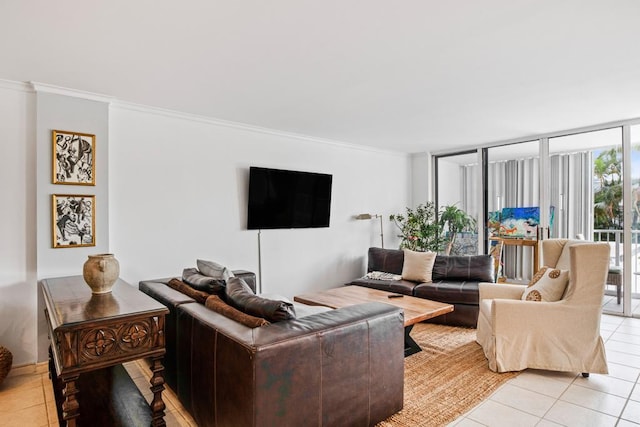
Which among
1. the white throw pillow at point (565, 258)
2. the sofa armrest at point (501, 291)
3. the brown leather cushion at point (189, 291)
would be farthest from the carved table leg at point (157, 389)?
the white throw pillow at point (565, 258)

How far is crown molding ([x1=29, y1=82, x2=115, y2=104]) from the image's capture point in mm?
2984

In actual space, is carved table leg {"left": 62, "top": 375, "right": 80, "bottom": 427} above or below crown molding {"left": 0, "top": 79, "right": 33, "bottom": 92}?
below

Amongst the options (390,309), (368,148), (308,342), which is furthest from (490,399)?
(368,148)

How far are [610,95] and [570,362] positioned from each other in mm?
2441

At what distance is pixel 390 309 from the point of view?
89.7 inches

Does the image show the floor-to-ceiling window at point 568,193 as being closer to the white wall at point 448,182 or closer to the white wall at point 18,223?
the white wall at point 448,182

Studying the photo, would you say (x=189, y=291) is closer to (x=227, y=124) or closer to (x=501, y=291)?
(x=227, y=124)

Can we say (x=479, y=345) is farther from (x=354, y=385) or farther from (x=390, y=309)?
(x=354, y=385)

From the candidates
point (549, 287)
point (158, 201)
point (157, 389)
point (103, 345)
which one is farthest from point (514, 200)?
point (103, 345)

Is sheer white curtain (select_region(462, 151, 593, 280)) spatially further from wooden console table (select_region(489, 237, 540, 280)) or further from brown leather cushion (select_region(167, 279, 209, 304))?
brown leather cushion (select_region(167, 279, 209, 304))

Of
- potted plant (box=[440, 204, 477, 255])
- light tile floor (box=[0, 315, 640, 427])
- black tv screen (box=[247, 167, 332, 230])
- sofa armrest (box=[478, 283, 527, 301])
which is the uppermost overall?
black tv screen (box=[247, 167, 332, 230])

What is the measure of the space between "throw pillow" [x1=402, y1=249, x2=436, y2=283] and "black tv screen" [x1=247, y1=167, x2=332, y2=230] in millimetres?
1263

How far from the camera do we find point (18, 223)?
2996 mm

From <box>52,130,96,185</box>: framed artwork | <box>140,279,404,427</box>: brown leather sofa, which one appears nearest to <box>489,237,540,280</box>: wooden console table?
<box>140,279,404,427</box>: brown leather sofa
